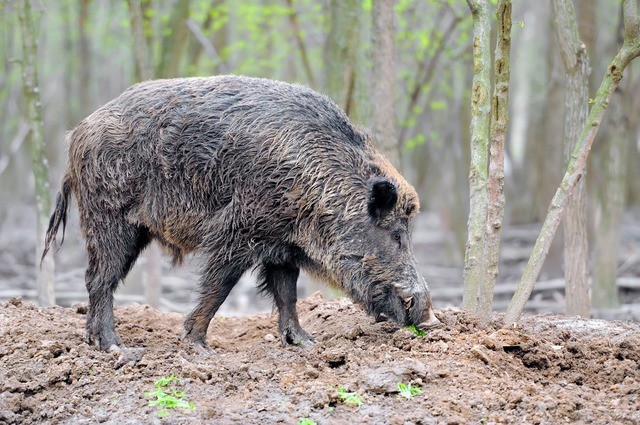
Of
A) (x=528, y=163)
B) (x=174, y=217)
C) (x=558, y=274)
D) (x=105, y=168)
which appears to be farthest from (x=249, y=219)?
(x=528, y=163)

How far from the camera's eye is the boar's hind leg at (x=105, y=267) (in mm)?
7047

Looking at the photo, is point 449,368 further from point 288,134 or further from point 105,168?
point 105,168

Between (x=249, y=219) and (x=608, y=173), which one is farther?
(x=608, y=173)

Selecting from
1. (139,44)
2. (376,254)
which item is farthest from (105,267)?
(139,44)

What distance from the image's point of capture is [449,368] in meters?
5.78

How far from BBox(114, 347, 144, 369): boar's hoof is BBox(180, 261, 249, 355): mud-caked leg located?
19.7 inches

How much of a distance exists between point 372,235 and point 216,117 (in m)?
1.70

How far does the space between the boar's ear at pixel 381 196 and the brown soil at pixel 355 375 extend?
3.31 ft

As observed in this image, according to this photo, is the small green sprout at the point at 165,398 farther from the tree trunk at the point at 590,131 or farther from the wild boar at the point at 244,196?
the tree trunk at the point at 590,131

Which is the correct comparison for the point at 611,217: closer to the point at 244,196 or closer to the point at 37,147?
the point at 244,196

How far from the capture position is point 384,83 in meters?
9.67

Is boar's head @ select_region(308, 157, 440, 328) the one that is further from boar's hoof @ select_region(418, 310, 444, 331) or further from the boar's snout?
boar's hoof @ select_region(418, 310, 444, 331)

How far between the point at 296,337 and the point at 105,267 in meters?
1.82

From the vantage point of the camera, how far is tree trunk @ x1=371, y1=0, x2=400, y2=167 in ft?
31.4
